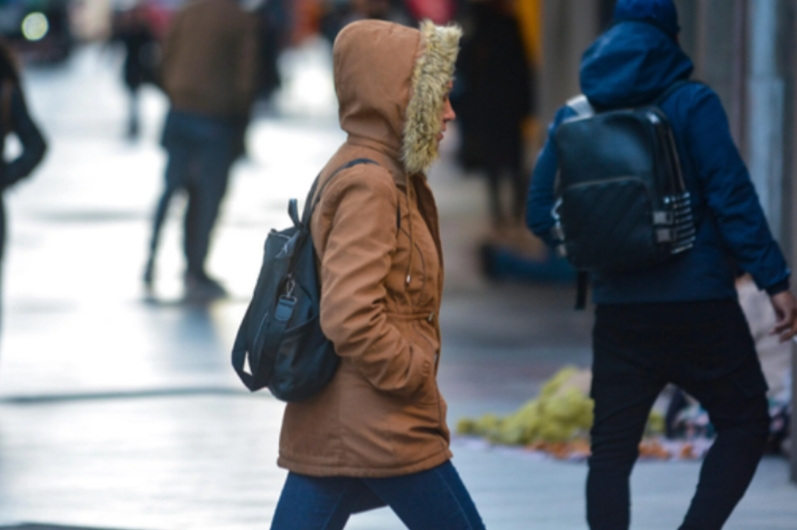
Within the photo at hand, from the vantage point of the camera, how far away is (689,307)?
4.14m

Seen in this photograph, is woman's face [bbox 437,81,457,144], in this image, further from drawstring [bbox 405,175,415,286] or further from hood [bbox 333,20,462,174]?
drawstring [bbox 405,175,415,286]

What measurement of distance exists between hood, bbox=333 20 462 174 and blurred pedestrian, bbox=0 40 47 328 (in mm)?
3776

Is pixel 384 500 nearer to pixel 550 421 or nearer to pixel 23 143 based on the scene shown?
pixel 550 421

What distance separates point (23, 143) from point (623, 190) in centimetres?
371

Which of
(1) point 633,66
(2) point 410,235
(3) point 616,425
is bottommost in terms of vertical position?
(3) point 616,425

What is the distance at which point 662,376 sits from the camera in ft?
13.8

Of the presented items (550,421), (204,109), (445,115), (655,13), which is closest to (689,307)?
(655,13)

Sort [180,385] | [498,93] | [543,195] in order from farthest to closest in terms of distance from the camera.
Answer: [498,93], [180,385], [543,195]

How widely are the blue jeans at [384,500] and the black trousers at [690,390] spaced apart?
33.7 inches

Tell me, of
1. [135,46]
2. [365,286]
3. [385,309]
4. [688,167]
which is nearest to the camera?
[365,286]

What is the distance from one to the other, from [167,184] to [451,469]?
7.61m

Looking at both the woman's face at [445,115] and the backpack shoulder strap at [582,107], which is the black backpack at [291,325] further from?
the backpack shoulder strap at [582,107]

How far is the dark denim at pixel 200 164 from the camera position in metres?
10.7

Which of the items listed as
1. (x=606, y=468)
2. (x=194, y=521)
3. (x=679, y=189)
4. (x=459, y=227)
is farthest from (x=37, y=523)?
(x=459, y=227)
